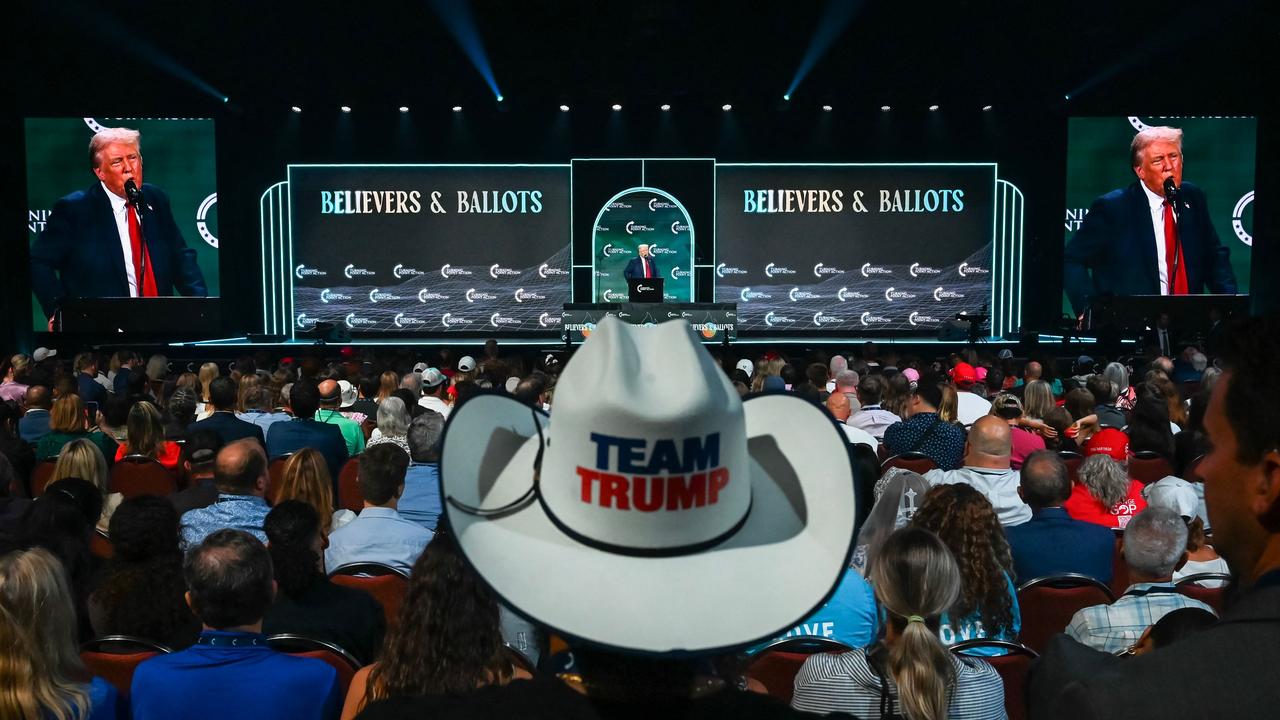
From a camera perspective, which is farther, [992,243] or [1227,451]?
[992,243]

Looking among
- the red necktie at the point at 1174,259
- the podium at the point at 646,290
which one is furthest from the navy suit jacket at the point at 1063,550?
the red necktie at the point at 1174,259

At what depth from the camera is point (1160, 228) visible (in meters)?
16.7

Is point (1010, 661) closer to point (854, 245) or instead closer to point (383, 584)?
point (383, 584)

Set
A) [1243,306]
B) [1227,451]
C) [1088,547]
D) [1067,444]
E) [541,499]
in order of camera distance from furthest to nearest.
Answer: [1243,306], [1067,444], [1088,547], [541,499], [1227,451]

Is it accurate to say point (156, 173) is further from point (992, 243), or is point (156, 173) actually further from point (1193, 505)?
point (1193, 505)

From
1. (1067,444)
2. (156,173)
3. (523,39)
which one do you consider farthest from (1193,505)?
(156,173)

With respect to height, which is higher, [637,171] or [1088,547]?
[637,171]

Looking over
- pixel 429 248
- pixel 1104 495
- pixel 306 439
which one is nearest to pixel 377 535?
pixel 306 439

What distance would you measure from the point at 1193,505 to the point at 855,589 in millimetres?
1996

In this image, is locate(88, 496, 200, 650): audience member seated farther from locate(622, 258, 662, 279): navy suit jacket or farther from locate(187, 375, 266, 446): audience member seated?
locate(622, 258, 662, 279): navy suit jacket

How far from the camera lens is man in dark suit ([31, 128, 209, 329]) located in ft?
52.7

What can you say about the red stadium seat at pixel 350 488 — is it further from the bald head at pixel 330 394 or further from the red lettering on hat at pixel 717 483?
the red lettering on hat at pixel 717 483

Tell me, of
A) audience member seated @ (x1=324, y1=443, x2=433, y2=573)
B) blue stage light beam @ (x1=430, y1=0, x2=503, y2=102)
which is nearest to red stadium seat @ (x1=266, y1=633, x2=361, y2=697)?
audience member seated @ (x1=324, y1=443, x2=433, y2=573)

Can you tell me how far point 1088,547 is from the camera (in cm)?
376
